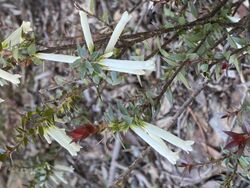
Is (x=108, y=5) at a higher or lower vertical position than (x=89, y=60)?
lower

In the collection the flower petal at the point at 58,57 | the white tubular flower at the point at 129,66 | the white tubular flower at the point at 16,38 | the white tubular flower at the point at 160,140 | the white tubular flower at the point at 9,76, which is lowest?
the white tubular flower at the point at 160,140

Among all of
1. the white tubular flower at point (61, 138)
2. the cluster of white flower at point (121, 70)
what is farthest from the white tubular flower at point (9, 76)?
the white tubular flower at point (61, 138)

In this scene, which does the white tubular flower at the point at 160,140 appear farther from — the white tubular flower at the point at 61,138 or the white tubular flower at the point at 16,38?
the white tubular flower at the point at 16,38

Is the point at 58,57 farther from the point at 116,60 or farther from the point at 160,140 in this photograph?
the point at 160,140

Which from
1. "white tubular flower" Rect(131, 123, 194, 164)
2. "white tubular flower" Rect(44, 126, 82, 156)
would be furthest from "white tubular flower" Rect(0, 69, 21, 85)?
"white tubular flower" Rect(131, 123, 194, 164)

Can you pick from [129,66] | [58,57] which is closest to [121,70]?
[129,66]

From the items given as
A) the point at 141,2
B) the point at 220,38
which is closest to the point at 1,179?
the point at 141,2

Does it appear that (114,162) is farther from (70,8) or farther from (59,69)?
(70,8)
